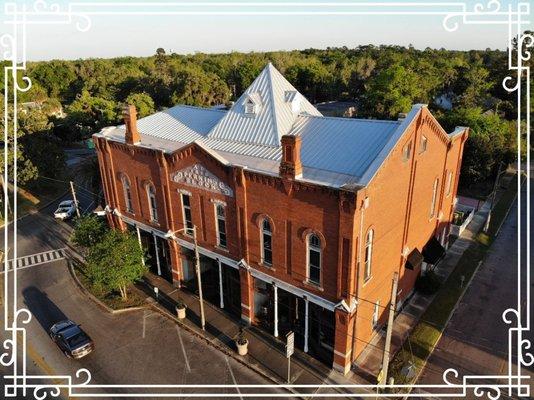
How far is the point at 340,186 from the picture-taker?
1733 cm

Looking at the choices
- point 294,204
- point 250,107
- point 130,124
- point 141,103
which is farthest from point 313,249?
point 141,103

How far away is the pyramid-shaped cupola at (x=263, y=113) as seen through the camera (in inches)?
923

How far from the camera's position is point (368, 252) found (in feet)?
64.5

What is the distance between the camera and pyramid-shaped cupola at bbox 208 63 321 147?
23.4 metres

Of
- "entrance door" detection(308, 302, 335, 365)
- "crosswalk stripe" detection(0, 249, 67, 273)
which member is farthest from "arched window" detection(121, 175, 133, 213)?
"entrance door" detection(308, 302, 335, 365)

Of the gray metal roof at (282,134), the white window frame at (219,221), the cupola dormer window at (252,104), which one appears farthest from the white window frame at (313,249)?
the cupola dormer window at (252,104)

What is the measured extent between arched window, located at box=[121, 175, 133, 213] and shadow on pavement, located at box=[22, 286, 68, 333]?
8.41m

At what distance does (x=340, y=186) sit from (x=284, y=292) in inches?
318

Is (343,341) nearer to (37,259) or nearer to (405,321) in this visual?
(405,321)

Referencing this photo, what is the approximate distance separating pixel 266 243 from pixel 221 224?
3.53 metres

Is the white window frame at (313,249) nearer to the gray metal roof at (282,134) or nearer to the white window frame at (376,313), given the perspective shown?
the gray metal roof at (282,134)

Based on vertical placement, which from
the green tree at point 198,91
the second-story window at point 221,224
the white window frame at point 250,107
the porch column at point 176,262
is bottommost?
the porch column at point 176,262

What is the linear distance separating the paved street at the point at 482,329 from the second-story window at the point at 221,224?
1322cm

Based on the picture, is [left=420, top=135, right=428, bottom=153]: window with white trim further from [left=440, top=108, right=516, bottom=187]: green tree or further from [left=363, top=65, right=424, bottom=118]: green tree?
[left=363, top=65, right=424, bottom=118]: green tree
